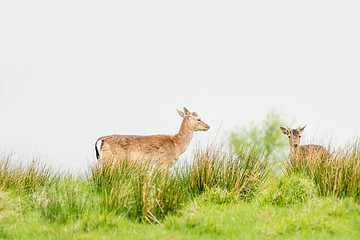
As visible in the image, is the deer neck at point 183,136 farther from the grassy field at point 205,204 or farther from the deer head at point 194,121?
the grassy field at point 205,204

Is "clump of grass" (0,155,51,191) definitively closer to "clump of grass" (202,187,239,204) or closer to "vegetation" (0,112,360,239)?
"vegetation" (0,112,360,239)

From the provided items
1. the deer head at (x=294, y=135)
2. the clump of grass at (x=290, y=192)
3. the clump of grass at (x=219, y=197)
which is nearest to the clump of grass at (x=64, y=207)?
the clump of grass at (x=219, y=197)

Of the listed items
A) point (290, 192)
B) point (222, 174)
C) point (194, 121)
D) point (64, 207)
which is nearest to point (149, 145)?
point (194, 121)

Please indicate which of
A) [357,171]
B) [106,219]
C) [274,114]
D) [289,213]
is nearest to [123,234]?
[106,219]

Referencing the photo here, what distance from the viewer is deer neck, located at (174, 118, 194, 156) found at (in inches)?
503

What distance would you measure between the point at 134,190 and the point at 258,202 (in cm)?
250

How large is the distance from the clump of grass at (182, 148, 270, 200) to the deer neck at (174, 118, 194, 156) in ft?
11.6

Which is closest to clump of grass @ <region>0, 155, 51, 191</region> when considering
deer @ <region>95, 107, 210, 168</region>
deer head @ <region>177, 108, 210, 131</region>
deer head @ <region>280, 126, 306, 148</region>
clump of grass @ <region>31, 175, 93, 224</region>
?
deer @ <region>95, 107, 210, 168</region>

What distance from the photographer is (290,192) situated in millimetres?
8195

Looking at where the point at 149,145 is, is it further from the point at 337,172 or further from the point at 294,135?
the point at 337,172

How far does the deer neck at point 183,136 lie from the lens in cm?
1278

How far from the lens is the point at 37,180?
1015cm

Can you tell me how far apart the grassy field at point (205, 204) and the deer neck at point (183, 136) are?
11.0 feet

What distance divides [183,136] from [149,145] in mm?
1436
